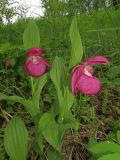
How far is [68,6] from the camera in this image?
115 inches

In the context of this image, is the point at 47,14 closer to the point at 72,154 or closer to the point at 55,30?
the point at 55,30

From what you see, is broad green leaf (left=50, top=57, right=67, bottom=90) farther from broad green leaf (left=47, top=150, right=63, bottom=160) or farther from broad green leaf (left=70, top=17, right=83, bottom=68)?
broad green leaf (left=47, top=150, right=63, bottom=160)

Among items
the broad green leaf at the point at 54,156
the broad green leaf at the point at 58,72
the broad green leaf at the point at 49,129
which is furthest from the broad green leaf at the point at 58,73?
the broad green leaf at the point at 54,156

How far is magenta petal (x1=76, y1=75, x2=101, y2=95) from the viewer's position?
1119 millimetres

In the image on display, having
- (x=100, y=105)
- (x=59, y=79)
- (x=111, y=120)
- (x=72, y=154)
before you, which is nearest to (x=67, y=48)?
(x=100, y=105)

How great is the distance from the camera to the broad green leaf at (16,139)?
1.23 meters

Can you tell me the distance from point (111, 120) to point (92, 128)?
0.46ft

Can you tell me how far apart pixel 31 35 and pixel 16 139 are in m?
0.39

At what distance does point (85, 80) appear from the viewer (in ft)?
3.73

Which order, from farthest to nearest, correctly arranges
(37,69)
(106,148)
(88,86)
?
(37,69)
(88,86)
(106,148)

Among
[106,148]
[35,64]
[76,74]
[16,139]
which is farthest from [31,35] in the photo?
[106,148]

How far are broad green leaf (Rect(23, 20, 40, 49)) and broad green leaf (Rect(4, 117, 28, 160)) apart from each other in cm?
30

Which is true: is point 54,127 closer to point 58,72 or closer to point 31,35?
point 58,72

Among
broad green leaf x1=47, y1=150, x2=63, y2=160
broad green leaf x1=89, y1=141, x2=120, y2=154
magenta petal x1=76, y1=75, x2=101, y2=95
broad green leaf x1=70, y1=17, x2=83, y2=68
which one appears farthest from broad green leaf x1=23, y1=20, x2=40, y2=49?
broad green leaf x1=89, y1=141, x2=120, y2=154
